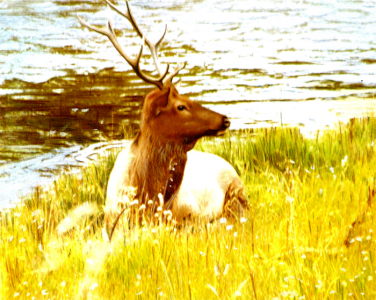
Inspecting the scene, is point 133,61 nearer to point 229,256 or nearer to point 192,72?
point 229,256

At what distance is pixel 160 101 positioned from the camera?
486 cm

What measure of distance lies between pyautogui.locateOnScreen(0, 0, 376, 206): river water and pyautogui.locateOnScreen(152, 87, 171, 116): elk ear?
2.42 m

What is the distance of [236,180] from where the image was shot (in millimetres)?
5777

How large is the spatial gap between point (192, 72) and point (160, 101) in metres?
6.05

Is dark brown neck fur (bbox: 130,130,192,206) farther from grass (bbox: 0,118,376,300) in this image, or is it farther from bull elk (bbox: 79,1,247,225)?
grass (bbox: 0,118,376,300)

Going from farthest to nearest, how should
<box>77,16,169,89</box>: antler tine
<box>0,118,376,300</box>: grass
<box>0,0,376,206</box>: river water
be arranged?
<box>0,0,376,206</box>: river water
<box>77,16,169,89</box>: antler tine
<box>0,118,376,300</box>: grass

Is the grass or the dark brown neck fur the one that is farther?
the dark brown neck fur

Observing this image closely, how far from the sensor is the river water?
26.9 ft

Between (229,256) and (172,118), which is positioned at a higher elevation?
(172,118)

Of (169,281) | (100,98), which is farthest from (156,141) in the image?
(100,98)

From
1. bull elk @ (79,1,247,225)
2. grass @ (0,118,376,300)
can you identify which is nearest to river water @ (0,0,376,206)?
bull elk @ (79,1,247,225)

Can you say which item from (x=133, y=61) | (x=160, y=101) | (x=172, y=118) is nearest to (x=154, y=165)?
(x=172, y=118)

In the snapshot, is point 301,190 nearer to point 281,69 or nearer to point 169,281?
point 169,281

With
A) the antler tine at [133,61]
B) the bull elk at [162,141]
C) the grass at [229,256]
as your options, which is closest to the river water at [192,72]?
the bull elk at [162,141]
